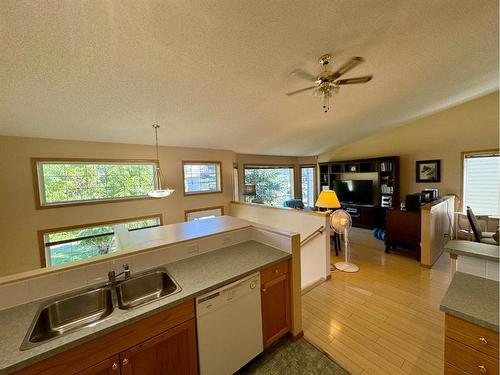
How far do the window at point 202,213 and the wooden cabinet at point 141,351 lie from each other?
362 cm

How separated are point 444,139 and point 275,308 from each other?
5.66m

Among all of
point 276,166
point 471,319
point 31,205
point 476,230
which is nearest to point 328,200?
point 476,230

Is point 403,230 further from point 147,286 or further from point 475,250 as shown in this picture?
point 147,286

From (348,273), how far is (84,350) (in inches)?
131

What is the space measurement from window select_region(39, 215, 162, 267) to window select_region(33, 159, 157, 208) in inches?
20.2

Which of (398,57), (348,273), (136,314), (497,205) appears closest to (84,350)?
(136,314)

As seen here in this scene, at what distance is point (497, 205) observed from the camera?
4105mm

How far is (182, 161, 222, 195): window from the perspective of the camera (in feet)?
16.6

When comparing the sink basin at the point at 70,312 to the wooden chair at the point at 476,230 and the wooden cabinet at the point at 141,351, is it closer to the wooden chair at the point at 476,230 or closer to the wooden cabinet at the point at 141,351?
the wooden cabinet at the point at 141,351

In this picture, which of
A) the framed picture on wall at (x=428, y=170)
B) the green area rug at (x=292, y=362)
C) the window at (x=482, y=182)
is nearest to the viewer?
the green area rug at (x=292, y=362)

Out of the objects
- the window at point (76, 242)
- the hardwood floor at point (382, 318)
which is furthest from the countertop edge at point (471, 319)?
the window at point (76, 242)

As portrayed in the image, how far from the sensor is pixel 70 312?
4.35ft

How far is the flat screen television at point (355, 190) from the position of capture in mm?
5805

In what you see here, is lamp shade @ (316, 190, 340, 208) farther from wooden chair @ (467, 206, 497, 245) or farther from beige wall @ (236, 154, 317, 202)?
beige wall @ (236, 154, 317, 202)
